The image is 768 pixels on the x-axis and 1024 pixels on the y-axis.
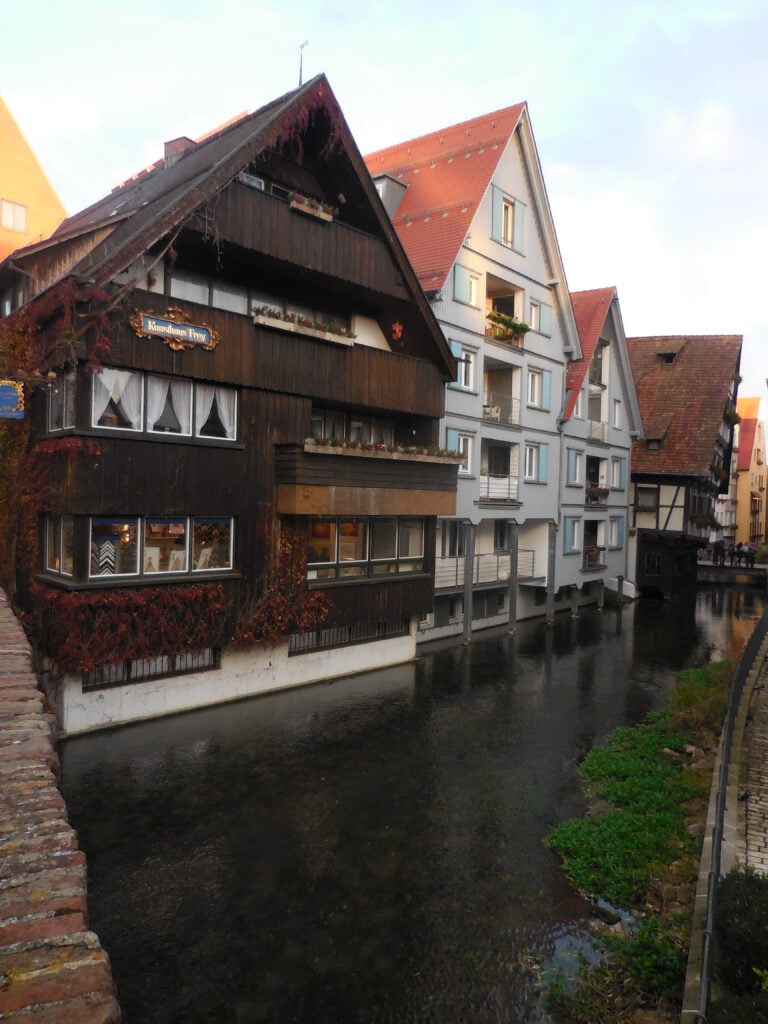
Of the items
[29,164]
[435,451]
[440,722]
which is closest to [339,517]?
[435,451]

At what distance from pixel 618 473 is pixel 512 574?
13.1 meters

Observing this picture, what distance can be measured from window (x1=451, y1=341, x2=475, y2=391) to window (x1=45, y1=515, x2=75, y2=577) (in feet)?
43.6

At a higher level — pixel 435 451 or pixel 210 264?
pixel 210 264

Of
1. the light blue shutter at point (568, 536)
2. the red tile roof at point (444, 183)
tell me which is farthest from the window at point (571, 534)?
the red tile roof at point (444, 183)

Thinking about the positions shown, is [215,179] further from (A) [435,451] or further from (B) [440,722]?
(B) [440,722]

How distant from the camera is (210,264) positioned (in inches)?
631

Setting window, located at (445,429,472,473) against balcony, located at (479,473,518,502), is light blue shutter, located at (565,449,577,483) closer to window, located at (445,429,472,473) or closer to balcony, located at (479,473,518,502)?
balcony, located at (479,473,518,502)

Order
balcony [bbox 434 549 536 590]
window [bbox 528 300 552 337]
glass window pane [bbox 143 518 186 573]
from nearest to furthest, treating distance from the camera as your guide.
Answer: glass window pane [bbox 143 518 186 573] → balcony [bbox 434 549 536 590] → window [bbox 528 300 552 337]

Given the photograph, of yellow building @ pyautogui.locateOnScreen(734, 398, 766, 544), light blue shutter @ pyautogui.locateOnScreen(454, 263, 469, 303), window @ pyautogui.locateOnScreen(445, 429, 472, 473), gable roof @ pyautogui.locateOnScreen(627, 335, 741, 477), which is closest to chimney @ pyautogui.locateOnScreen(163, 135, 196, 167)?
light blue shutter @ pyautogui.locateOnScreen(454, 263, 469, 303)

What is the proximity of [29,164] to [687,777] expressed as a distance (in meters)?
36.7

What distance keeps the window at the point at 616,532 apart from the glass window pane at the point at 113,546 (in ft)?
89.3

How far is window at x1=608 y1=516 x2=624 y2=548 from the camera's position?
36469mm

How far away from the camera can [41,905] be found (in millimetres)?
2850

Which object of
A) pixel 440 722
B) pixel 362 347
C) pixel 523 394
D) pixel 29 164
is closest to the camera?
pixel 440 722
